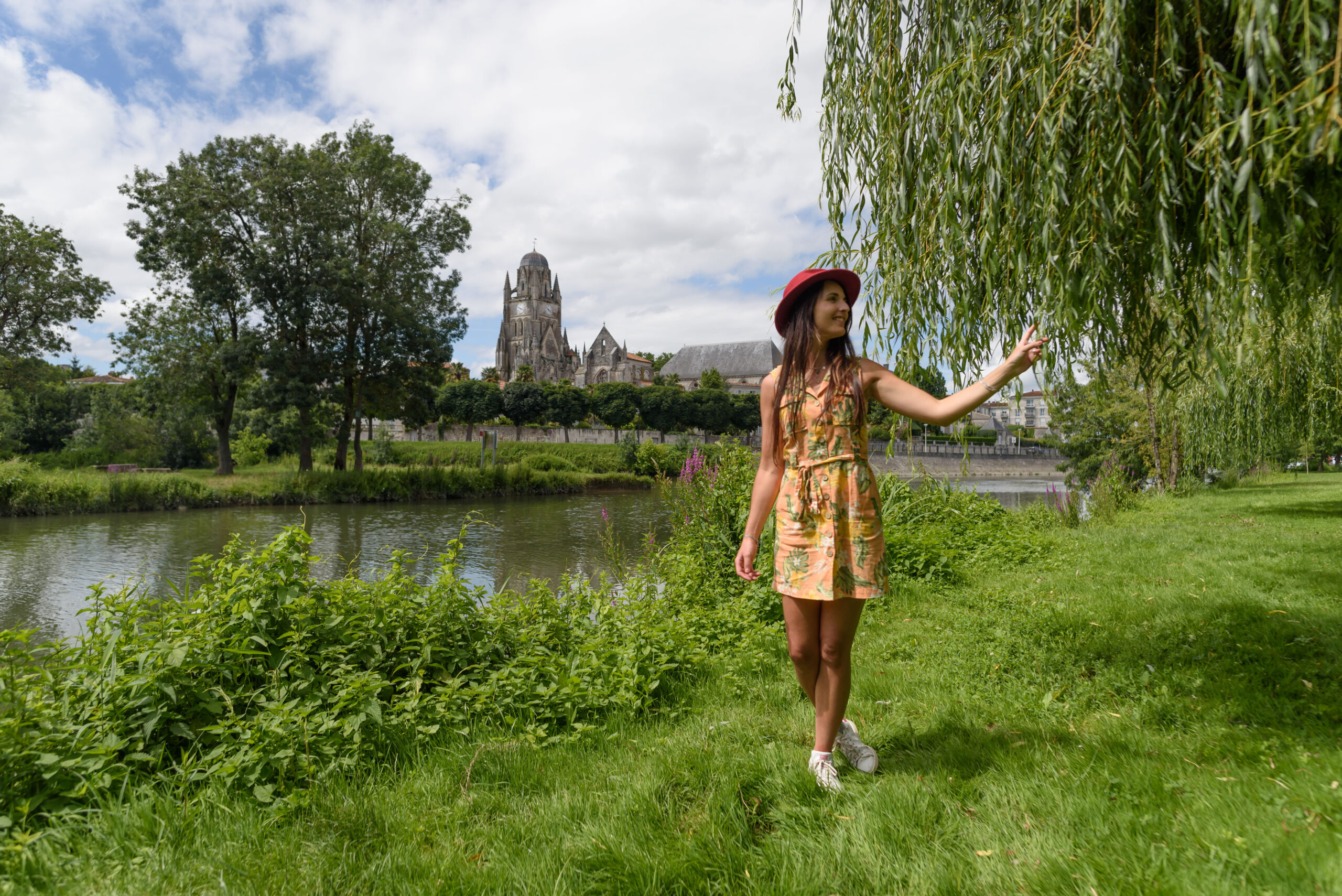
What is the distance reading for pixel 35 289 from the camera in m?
26.0

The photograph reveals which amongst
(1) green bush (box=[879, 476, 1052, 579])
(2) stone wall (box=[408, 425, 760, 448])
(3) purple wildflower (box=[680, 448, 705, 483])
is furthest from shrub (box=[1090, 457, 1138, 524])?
(2) stone wall (box=[408, 425, 760, 448])

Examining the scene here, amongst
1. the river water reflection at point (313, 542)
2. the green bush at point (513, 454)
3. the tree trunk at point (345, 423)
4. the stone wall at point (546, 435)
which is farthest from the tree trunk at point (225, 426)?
the stone wall at point (546, 435)

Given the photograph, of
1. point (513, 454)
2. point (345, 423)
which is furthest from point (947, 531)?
point (513, 454)

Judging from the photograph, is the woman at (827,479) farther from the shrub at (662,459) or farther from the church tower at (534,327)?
the church tower at (534,327)

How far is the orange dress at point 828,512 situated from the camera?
8.16ft

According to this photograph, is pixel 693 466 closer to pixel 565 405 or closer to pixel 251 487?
pixel 251 487

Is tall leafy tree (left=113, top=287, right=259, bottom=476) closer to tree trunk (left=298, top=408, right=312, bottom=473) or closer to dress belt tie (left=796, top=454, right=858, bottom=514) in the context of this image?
tree trunk (left=298, top=408, right=312, bottom=473)

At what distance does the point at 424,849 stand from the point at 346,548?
13.9 meters

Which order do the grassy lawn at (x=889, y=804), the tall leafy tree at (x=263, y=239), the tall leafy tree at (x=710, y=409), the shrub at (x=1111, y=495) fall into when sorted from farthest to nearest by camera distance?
the tall leafy tree at (x=710, y=409) → the tall leafy tree at (x=263, y=239) → the shrub at (x=1111, y=495) → the grassy lawn at (x=889, y=804)

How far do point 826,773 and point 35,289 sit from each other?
35.2m

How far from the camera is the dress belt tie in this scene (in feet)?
8.42

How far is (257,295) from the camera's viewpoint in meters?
25.6

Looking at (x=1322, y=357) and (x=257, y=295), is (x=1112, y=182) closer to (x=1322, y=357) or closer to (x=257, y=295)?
(x=1322, y=357)

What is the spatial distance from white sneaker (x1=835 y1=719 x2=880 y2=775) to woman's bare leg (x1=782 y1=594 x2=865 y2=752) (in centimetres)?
10
